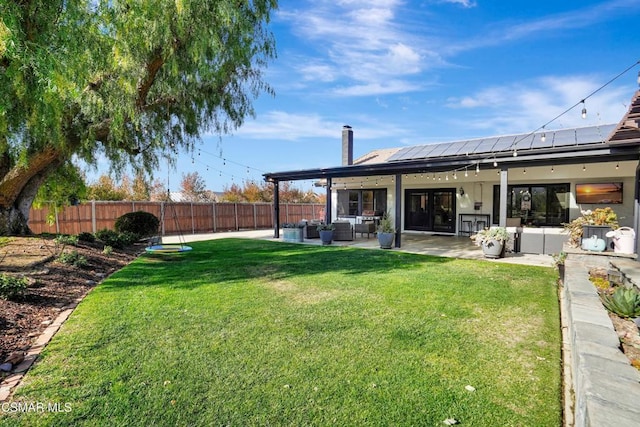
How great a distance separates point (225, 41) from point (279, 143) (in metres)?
15.0

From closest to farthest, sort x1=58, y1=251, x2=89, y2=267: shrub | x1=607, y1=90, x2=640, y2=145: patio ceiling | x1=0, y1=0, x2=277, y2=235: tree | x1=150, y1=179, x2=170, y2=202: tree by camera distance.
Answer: x1=607, y1=90, x2=640, y2=145: patio ceiling, x1=0, y1=0, x2=277, y2=235: tree, x1=58, y1=251, x2=89, y2=267: shrub, x1=150, y1=179, x2=170, y2=202: tree

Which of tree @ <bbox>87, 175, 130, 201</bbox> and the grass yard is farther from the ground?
tree @ <bbox>87, 175, 130, 201</bbox>

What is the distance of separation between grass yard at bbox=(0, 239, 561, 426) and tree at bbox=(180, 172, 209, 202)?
76.0ft

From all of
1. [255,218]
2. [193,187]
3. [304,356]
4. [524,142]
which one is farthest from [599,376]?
[193,187]

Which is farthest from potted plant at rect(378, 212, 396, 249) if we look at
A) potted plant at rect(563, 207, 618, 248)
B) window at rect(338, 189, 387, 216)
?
window at rect(338, 189, 387, 216)

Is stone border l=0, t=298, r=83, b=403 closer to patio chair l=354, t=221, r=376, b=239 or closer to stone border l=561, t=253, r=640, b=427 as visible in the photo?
stone border l=561, t=253, r=640, b=427

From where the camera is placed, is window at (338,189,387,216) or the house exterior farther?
window at (338,189,387,216)

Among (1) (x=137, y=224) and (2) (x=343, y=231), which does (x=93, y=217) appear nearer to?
(1) (x=137, y=224)

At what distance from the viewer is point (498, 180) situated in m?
12.8

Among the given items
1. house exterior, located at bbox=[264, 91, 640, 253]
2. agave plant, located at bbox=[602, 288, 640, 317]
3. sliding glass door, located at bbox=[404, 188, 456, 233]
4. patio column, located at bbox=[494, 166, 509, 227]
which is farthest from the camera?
sliding glass door, located at bbox=[404, 188, 456, 233]

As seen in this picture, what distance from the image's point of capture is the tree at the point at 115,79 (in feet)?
17.2

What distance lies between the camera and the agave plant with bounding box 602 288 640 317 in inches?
136

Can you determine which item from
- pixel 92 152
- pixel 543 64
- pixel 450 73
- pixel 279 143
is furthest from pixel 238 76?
pixel 279 143

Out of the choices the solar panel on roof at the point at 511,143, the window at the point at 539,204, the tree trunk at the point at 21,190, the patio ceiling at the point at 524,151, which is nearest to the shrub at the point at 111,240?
the tree trunk at the point at 21,190
